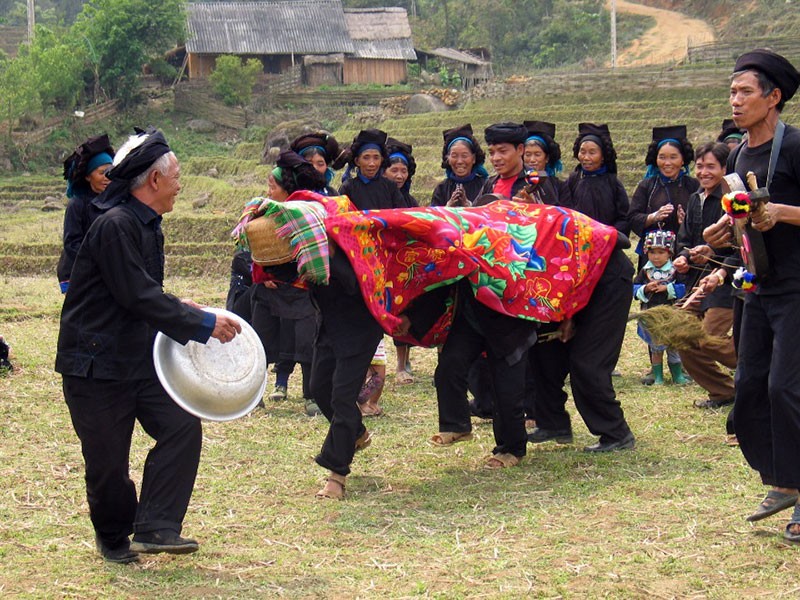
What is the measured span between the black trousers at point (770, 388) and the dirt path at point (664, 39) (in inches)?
1638

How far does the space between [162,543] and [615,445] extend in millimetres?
3327

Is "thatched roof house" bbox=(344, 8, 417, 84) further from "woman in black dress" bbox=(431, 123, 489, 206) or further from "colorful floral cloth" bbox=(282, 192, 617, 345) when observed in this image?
"colorful floral cloth" bbox=(282, 192, 617, 345)

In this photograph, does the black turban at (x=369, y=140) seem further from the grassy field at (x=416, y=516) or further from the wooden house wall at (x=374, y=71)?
the wooden house wall at (x=374, y=71)

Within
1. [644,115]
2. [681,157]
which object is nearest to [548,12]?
[644,115]

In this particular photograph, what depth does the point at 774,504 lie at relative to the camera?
17.6ft

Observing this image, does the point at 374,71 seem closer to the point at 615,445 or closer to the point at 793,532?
the point at 615,445

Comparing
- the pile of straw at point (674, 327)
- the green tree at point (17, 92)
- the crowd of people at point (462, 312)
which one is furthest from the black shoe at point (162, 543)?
the green tree at point (17, 92)

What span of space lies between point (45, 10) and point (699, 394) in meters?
64.9

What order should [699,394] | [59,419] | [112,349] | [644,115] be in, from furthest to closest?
[644,115] < [699,394] < [59,419] < [112,349]

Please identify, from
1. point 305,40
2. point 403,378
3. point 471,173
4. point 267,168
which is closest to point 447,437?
point 403,378

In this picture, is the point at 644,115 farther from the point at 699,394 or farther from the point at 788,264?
the point at 788,264

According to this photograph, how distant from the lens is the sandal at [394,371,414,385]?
408 inches

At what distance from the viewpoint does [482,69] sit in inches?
1973

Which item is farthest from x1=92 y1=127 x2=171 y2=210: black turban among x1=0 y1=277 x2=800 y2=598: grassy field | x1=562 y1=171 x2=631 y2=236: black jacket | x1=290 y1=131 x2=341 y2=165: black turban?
x1=562 y1=171 x2=631 y2=236: black jacket
